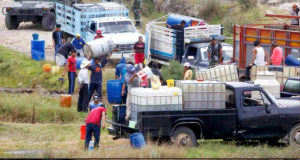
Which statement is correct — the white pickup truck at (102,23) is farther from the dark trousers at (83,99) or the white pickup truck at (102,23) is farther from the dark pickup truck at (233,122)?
the dark pickup truck at (233,122)

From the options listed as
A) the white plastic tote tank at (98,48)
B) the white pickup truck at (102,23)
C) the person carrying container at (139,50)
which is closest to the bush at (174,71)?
the person carrying container at (139,50)

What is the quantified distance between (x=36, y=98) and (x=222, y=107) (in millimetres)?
6790

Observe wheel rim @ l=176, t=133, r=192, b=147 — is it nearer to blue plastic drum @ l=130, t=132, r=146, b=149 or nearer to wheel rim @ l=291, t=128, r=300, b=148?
blue plastic drum @ l=130, t=132, r=146, b=149

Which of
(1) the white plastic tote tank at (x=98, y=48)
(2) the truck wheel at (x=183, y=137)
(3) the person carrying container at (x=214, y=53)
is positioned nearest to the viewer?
(2) the truck wheel at (x=183, y=137)

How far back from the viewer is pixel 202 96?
1273cm

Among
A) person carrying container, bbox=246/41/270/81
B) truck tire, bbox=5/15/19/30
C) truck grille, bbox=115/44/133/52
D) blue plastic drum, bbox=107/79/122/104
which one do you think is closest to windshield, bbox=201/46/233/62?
person carrying container, bbox=246/41/270/81

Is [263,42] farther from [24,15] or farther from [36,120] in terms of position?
[24,15]

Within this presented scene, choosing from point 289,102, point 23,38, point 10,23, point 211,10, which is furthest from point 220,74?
point 211,10

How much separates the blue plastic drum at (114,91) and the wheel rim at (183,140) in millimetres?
3975

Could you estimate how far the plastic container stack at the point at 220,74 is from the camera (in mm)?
16500

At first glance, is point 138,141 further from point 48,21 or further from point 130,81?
point 48,21

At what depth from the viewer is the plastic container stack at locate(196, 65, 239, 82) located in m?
16.5

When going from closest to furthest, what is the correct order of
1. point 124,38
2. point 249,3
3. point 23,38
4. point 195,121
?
point 195,121, point 124,38, point 23,38, point 249,3

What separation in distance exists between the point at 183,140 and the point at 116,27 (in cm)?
1251
